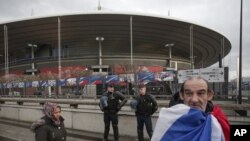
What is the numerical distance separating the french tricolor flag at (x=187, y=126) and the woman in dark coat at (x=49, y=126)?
309 centimetres

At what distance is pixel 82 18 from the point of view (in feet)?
220

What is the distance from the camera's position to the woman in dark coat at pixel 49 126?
195 inches

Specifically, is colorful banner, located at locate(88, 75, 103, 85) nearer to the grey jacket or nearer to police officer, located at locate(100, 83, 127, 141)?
police officer, located at locate(100, 83, 127, 141)

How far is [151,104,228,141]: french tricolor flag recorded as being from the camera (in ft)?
6.46

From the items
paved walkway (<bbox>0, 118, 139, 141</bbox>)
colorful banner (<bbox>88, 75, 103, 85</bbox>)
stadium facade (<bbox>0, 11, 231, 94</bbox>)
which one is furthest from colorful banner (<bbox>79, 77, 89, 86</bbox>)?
stadium facade (<bbox>0, 11, 231, 94</bbox>)

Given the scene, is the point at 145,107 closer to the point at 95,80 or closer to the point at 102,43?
the point at 95,80

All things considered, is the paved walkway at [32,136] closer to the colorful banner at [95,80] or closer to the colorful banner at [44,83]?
the colorful banner at [95,80]

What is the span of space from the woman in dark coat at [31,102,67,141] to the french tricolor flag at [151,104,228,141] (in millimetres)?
3090

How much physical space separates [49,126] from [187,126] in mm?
3352

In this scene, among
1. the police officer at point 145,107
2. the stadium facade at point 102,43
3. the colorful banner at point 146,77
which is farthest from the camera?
the stadium facade at point 102,43

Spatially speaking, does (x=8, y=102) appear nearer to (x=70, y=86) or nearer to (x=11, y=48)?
(x=70, y=86)

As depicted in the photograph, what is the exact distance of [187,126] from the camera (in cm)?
202

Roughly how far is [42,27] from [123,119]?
2442 inches

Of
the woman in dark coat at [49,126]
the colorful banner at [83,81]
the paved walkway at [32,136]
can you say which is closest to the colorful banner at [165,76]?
the paved walkway at [32,136]
